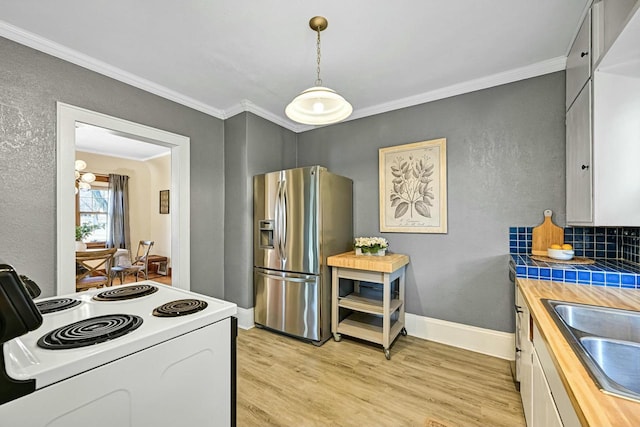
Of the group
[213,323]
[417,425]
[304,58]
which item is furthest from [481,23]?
[417,425]

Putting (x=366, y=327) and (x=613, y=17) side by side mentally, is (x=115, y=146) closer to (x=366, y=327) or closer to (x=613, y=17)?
(x=366, y=327)

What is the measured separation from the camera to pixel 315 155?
11.8 feet

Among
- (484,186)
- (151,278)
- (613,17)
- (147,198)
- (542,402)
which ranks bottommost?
(151,278)

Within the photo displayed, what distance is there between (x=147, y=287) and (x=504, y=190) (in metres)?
2.85

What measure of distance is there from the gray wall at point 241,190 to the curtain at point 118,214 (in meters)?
4.24

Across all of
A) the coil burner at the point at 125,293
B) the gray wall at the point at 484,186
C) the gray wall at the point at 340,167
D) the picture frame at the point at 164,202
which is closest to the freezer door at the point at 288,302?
the gray wall at the point at 340,167

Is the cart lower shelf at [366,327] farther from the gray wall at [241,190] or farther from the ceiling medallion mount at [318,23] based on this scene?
the ceiling medallion mount at [318,23]

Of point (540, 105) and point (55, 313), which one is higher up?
point (540, 105)

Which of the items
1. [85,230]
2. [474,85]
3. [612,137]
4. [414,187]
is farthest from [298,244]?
[85,230]

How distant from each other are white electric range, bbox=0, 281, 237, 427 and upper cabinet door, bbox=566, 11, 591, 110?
2523mm

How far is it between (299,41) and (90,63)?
69.2 inches

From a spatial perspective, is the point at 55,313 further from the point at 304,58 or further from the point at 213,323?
the point at 304,58

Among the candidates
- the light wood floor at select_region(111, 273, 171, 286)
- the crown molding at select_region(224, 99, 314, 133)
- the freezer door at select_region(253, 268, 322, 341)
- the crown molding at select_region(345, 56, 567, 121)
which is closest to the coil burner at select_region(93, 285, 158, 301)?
the freezer door at select_region(253, 268, 322, 341)

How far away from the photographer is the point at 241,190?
3121mm
